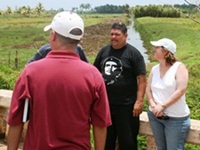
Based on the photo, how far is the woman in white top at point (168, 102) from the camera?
9.34 feet

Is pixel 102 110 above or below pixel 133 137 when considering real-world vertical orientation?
above

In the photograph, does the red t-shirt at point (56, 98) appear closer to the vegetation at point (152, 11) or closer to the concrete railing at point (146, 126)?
the concrete railing at point (146, 126)

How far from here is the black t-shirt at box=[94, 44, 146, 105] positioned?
10.3 ft

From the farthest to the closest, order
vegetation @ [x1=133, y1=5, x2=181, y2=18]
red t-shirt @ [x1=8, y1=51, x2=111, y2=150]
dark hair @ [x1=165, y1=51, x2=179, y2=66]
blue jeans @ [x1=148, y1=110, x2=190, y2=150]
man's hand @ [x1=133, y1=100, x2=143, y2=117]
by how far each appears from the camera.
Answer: vegetation @ [x1=133, y1=5, x2=181, y2=18], man's hand @ [x1=133, y1=100, x2=143, y2=117], dark hair @ [x1=165, y1=51, x2=179, y2=66], blue jeans @ [x1=148, y1=110, x2=190, y2=150], red t-shirt @ [x1=8, y1=51, x2=111, y2=150]

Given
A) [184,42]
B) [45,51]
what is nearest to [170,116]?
[45,51]

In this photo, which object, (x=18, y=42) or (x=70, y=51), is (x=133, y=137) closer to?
(x=70, y=51)

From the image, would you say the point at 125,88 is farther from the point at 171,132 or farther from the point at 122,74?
the point at 171,132

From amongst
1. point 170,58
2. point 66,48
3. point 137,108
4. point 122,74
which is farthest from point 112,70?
point 66,48

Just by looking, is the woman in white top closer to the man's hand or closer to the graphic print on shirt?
the man's hand

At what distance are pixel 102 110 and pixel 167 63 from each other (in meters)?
1.13

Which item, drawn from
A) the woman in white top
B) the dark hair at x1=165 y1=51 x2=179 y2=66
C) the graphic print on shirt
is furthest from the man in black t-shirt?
the dark hair at x1=165 y1=51 x2=179 y2=66

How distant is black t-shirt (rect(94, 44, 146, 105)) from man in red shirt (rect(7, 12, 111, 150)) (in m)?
1.18

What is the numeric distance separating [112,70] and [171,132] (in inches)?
26.9

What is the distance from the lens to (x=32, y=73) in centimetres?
189
